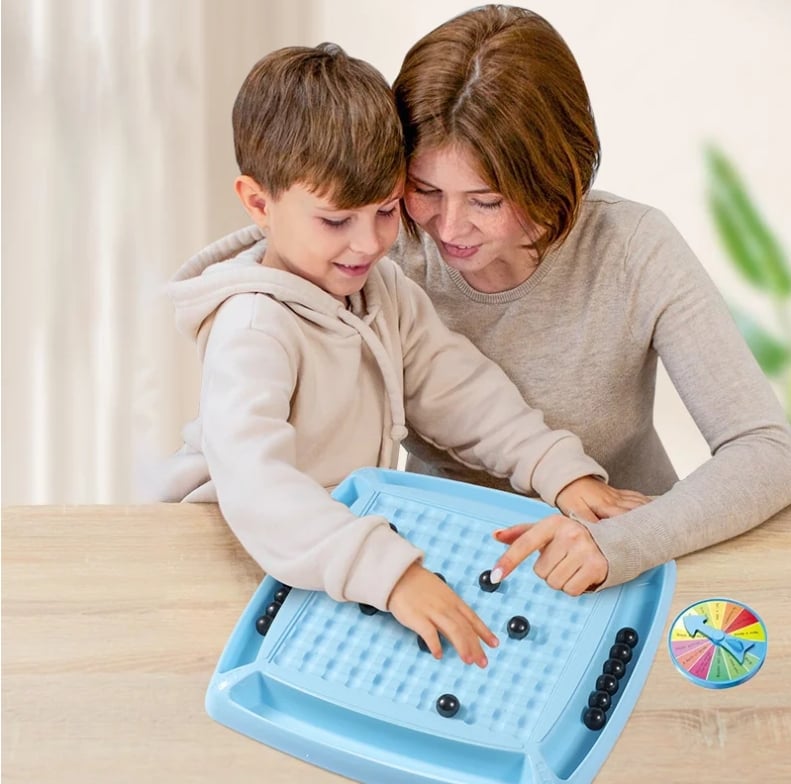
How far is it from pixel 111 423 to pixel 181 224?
1.18 ft

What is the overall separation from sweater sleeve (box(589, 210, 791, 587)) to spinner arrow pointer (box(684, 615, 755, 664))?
0.06 m

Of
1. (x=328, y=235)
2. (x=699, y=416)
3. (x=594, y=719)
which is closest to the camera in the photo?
(x=594, y=719)

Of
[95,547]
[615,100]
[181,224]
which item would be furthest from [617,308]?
[615,100]

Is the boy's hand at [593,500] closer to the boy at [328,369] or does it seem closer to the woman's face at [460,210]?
the boy at [328,369]

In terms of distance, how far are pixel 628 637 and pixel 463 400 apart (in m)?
0.36

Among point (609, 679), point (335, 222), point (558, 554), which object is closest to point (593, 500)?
point (558, 554)

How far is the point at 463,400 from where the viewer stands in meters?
1.20

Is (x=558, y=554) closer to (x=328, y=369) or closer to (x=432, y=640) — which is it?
(x=432, y=640)

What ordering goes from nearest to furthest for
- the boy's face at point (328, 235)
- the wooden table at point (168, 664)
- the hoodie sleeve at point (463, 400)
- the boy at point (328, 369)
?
the wooden table at point (168, 664)
the boy at point (328, 369)
the boy's face at point (328, 235)
the hoodie sleeve at point (463, 400)

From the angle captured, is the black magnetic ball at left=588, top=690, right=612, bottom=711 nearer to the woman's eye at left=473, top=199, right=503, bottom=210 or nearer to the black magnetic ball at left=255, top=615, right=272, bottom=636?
the black magnetic ball at left=255, top=615, right=272, bottom=636

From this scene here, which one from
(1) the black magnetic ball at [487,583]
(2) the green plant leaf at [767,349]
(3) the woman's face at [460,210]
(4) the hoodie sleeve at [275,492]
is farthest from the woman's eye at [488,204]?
(2) the green plant leaf at [767,349]

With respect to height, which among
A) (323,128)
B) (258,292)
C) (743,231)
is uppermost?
(323,128)

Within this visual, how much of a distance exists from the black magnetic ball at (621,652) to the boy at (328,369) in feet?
0.32

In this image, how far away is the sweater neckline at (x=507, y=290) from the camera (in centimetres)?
124
